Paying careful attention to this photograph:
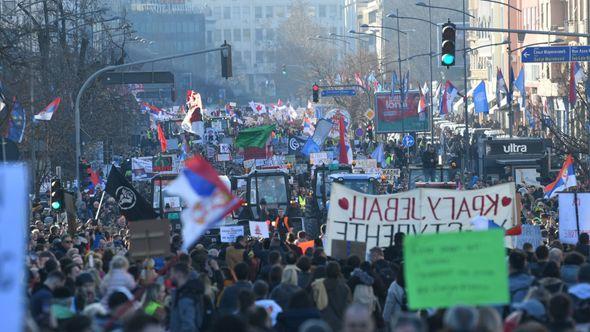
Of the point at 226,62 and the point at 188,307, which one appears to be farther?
the point at 226,62

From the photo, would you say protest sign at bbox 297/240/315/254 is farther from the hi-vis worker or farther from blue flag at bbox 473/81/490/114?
blue flag at bbox 473/81/490/114

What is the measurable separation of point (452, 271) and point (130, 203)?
1477 cm

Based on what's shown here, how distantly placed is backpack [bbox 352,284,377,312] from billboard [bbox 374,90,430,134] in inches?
1912

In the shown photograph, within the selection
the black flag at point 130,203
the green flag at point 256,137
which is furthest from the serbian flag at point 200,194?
the green flag at point 256,137

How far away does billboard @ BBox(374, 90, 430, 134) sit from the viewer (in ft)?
210

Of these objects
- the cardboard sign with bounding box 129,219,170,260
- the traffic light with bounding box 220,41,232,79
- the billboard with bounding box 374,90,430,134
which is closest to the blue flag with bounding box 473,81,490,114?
the billboard with bounding box 374,90,430,134

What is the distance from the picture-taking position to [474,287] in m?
10.3

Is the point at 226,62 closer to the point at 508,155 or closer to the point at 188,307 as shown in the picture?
the point at 508,155

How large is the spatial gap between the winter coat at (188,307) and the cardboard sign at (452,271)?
365 cm

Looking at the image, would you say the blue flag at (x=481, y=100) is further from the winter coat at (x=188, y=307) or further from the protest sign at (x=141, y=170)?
the winter coat at (x=188, y=307)

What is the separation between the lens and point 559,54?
100.0 ft

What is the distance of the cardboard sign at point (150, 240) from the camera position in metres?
16.5

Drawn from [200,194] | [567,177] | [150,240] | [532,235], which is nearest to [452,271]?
[200,194]

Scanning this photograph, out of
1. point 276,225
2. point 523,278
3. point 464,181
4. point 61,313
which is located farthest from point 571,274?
point 464,181
